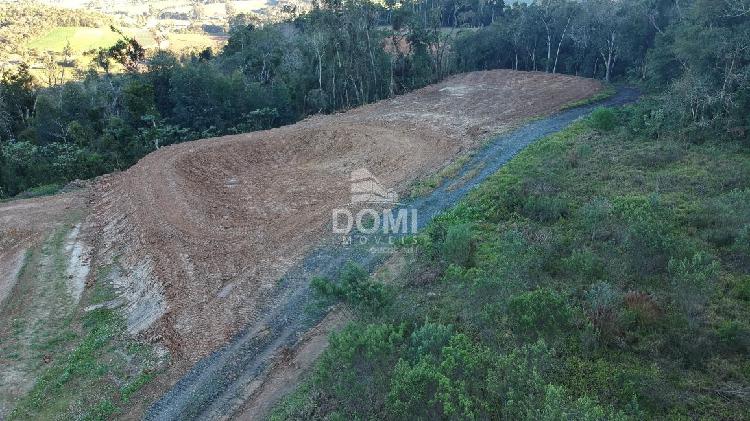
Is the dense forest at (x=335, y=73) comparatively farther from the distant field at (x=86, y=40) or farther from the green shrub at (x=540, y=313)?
the distant field at (x=86, y=40)

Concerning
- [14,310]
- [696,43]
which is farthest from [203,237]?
[696,43]

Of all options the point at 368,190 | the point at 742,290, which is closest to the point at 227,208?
the point at 368,190

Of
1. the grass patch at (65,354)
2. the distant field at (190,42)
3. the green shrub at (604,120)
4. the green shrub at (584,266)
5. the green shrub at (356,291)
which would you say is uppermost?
the distant field at (190,42)

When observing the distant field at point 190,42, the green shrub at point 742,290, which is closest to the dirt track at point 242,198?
the green shrub at point 742,290

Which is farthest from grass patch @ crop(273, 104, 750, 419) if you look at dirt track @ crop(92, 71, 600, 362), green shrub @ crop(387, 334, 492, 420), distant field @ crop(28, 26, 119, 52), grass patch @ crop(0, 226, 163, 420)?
distant field @ crop(28, 26, 119, 52)

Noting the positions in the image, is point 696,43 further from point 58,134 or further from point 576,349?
point 58,134

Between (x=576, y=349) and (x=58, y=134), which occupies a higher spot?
(x=58, y=134)

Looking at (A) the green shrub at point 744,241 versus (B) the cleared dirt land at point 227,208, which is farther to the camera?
(B) the cleared dirt land at point 227,208
